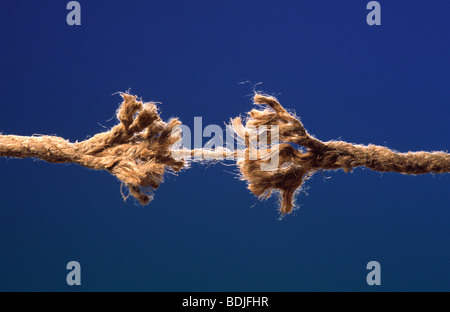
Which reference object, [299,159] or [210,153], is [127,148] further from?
[299,159]

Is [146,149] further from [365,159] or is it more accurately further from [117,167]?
[365,159]

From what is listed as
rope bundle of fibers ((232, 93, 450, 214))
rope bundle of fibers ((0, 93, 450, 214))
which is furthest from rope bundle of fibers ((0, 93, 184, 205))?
rope bundle of fibers ((232, 93, 450, 214))

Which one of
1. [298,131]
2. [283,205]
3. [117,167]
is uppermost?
[298,131]

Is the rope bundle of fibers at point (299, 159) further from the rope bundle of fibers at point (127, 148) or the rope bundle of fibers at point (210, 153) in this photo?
the rope bundle of fibers at point (127, 148)

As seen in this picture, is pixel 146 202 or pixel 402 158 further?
pixel 402 158

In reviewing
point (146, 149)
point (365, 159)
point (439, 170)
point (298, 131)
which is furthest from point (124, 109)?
point (439, 170)

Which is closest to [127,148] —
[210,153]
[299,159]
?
[210,153]

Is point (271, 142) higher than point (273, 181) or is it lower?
higher

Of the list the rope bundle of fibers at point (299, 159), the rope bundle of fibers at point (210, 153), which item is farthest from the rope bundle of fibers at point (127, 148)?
the rope bundle of fibers at point (299, 159)
